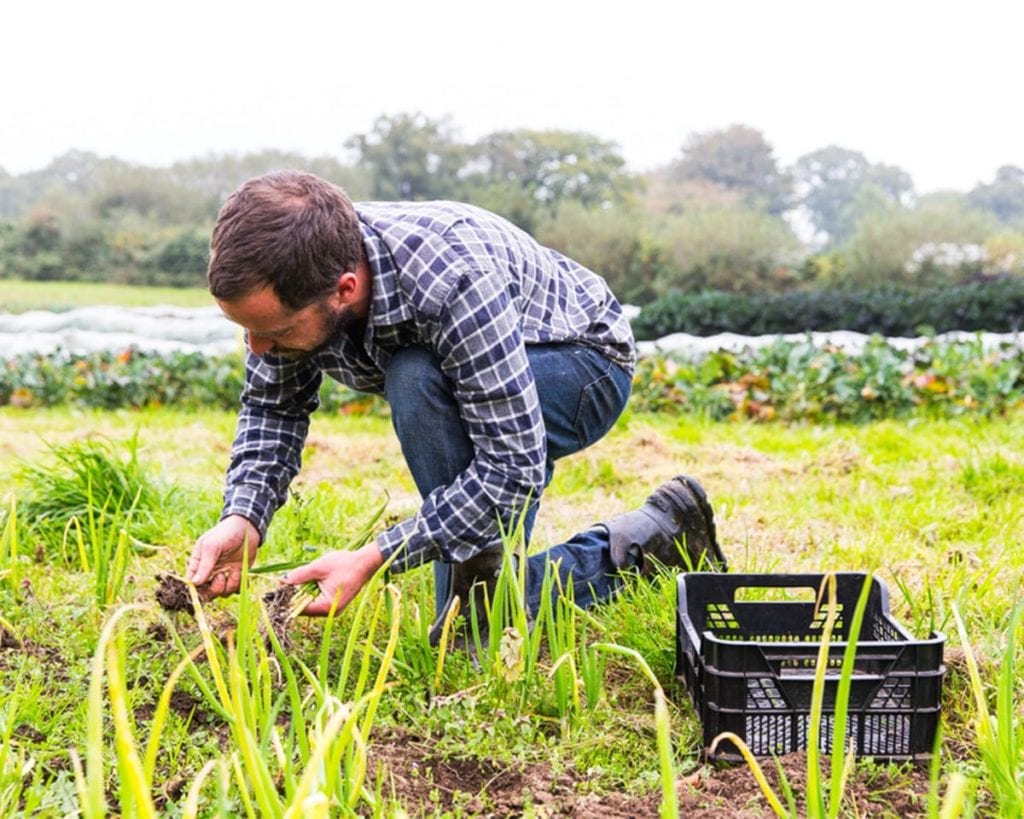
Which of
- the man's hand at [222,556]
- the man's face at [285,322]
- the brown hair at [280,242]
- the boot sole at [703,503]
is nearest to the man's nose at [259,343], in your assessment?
the man's face at [285,322]

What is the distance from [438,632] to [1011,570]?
146 cm

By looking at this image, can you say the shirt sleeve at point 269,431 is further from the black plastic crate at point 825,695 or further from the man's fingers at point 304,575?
the black plastic crate at point 825,695

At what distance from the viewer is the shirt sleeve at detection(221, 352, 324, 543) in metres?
2.25

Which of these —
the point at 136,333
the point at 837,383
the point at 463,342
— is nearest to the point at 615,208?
the point at 136,333

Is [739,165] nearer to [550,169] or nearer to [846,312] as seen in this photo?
[550,169]

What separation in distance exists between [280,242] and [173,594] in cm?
72

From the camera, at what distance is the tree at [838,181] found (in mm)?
15227

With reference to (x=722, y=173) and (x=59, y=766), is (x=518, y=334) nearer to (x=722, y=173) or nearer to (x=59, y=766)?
(x=59, y=766)

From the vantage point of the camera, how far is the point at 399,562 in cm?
195

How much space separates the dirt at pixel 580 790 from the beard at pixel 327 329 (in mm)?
763

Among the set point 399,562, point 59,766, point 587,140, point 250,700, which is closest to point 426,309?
point 399,562

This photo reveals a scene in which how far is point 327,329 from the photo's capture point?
1955mm

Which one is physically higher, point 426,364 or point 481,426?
point 426,364

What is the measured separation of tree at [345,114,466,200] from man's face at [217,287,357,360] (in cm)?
1235
